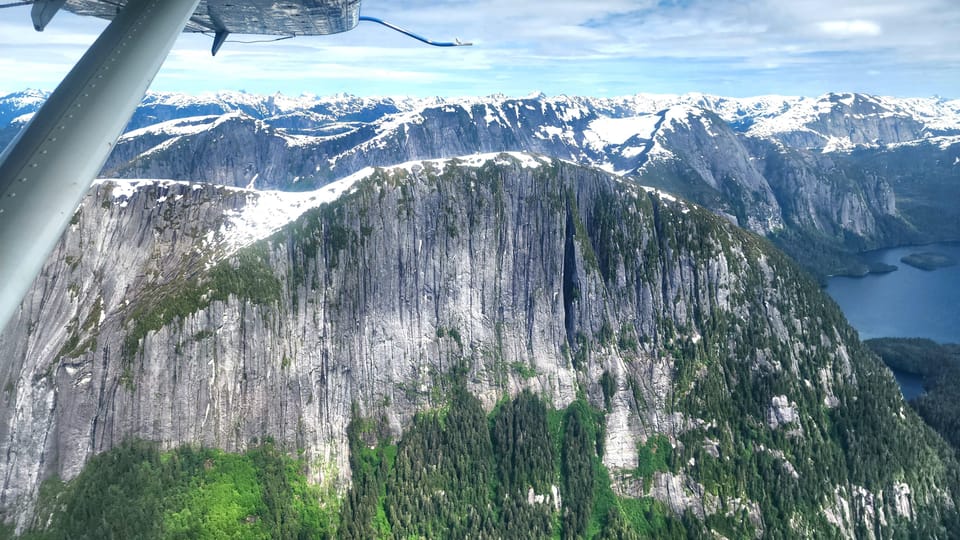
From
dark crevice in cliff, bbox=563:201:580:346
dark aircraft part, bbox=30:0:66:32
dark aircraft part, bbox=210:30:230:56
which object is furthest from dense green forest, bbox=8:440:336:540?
dark aircraft part, bbox=30:0:66:32

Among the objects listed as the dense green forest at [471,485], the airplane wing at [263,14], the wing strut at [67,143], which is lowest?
the dense green forest at [471,485]

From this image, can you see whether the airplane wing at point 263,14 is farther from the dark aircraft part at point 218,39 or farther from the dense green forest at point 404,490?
the dense green forest at point 404,490

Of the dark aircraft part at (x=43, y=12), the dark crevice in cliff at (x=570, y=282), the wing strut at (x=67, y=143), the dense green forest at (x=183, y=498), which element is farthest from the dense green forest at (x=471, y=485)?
the wing strut at (x=67, y=143)

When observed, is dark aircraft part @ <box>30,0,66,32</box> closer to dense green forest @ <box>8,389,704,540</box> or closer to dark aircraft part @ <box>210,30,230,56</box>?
dark aircraft part @ <box>210,30,230,56</box>

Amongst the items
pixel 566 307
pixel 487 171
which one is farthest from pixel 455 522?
pixel 487 171

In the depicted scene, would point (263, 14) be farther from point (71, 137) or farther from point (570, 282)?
point (570, 282)

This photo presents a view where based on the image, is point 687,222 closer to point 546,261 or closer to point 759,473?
point 546,261

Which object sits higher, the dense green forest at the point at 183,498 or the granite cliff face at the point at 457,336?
the granite cliff face at the point at 457,336
